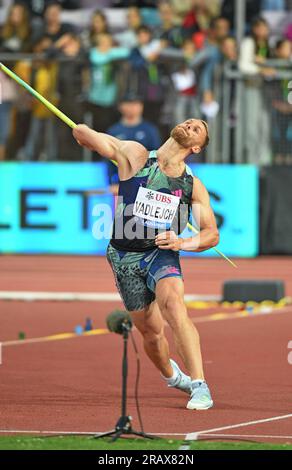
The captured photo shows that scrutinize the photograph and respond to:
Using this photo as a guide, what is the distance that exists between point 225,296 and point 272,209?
250 inches

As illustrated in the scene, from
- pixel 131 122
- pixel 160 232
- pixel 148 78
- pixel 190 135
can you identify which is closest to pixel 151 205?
pixel 160 232

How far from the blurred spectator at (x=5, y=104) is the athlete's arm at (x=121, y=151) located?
12774 mm

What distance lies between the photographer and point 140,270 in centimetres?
1038

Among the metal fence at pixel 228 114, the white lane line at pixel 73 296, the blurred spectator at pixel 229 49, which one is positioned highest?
the blurred spectator at pixel 229 49

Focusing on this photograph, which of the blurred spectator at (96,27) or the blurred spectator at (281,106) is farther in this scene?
the blurred spectator at (96,27)

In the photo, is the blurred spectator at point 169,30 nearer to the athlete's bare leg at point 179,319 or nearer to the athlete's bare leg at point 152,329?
the athlete's bare leg at point 152,329

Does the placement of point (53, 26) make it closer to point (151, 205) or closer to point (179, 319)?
point (151, 205)

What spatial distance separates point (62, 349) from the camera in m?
13.8

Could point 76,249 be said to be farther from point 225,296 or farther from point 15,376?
point 15,376

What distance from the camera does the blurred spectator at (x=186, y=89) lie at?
2245 cm

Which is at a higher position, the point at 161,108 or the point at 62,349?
the point at 161,108

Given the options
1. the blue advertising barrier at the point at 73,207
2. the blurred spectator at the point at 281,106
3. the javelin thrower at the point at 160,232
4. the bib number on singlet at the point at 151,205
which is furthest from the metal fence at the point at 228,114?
the bib number on singlet at the point at 151,205
